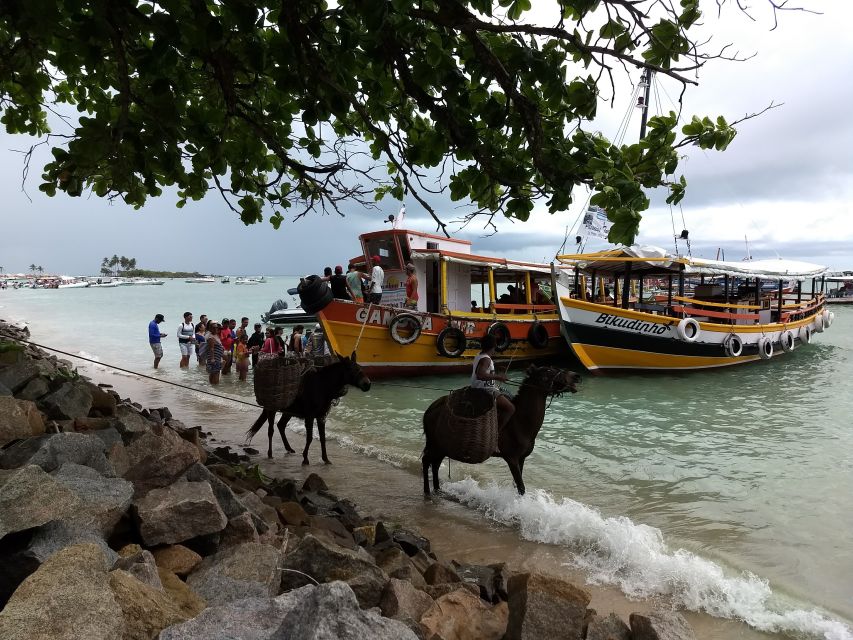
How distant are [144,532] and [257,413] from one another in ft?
31.2

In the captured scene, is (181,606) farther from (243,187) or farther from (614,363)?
(614,363)

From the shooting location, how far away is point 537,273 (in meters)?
17.1

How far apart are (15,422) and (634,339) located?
14.9 m

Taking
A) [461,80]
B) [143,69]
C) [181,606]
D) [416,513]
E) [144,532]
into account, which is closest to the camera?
[181,606]

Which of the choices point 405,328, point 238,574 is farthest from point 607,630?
point 405,328

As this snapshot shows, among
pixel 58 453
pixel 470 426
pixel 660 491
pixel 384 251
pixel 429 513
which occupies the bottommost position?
pixel 660 491

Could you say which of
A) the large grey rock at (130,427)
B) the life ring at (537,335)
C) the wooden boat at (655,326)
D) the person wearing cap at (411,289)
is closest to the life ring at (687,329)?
the wooden boat at (655,326)

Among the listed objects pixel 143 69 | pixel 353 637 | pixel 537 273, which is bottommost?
pixel 353 637

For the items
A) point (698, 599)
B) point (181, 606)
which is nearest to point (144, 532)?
point (181, 606)

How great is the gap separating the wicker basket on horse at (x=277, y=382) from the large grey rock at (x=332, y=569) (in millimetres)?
4745

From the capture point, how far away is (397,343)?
14.7m

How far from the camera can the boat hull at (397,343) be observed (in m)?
14.1

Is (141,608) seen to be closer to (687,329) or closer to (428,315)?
(428,315)

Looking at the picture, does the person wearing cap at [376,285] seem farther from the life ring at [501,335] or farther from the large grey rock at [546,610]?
the large grey rock at [546,610]
